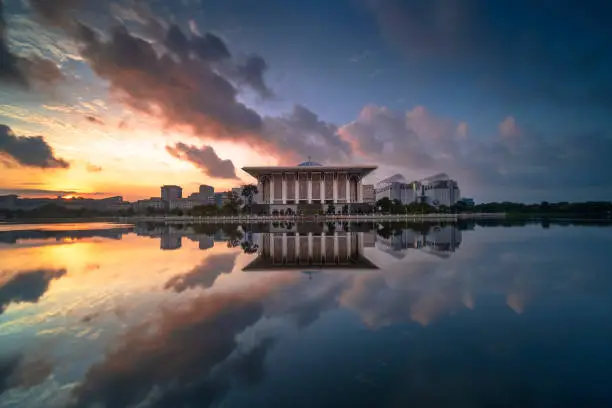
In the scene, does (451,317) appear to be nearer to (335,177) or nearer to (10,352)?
(10,352)

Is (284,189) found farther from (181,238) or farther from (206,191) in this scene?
(206,191)

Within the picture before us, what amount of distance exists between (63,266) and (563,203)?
8401cm

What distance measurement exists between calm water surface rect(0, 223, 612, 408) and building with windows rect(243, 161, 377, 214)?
51201 millimetres

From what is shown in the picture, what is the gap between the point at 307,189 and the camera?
60375 millimetres

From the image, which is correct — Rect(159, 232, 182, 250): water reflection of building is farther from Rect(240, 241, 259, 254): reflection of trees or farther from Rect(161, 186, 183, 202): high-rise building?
Rect(161, 186, 183, 202): high-rise building

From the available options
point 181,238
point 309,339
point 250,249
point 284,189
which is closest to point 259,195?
point 284,189

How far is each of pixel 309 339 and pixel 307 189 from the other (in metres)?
56.6

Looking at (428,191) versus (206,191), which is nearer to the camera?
(428,191)

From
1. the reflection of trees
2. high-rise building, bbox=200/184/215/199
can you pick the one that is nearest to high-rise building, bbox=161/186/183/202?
high-rise building, bbox=200/184/215/199

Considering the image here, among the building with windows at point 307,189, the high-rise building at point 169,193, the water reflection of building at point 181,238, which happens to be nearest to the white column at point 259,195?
the building with windows at point 307,189

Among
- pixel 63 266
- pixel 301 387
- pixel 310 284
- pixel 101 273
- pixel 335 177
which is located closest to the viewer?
pixel 301 387

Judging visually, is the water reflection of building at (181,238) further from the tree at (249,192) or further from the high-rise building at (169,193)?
the high-rise building at (169,193)

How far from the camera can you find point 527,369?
10.3 feet

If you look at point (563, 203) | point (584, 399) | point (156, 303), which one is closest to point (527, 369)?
point (584, 399)
